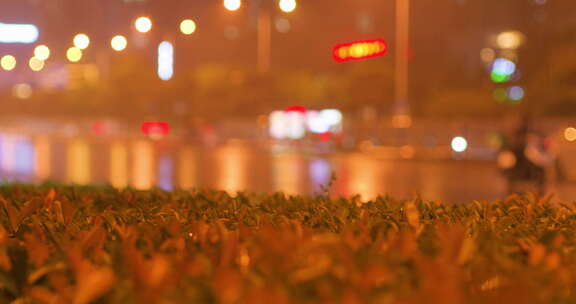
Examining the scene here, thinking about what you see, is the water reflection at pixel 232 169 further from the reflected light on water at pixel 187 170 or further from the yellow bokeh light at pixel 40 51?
the yellow bokeh light at pixel 40 51

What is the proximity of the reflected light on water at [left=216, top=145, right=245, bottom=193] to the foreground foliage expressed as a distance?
11929 millimetres

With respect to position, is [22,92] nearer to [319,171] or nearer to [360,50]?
[360,50]

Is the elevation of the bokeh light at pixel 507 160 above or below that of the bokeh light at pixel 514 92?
below

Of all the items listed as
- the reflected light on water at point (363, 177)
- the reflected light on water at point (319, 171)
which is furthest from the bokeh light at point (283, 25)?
the reflected light on water at point (319, 171)

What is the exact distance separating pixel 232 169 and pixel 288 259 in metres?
25.9

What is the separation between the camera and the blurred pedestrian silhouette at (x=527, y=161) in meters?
20.2

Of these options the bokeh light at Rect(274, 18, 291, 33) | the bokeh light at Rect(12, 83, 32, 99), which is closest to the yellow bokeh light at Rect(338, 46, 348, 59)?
the bokeh light at Rect(274, 18, 291, 33)

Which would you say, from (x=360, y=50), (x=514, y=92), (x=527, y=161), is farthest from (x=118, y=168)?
(x=514, y=92)

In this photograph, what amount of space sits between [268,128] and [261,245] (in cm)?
4647

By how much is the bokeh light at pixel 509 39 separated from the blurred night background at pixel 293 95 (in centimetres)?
11

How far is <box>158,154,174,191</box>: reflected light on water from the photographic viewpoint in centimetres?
2301

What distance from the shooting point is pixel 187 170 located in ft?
94.6

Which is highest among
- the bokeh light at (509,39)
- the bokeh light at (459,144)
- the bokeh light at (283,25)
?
the bokeh light at (283,25)

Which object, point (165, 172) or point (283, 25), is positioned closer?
point (165, 172)
